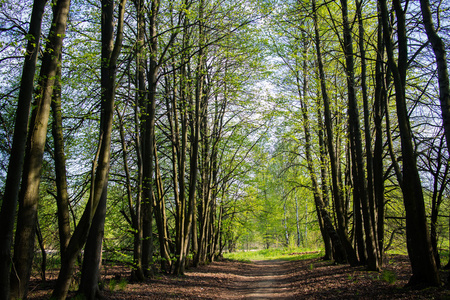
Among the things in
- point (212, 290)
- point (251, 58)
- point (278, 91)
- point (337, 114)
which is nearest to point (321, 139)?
point (337, 114)

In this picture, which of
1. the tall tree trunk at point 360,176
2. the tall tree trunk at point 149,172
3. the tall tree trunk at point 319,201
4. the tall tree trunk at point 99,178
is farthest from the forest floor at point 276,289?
the tall tree trunk at point 319,201

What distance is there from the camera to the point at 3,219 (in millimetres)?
4367

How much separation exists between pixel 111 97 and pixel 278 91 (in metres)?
11.0

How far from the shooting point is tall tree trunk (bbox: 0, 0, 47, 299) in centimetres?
432

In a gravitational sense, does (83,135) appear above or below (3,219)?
above

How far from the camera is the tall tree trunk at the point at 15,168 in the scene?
4.32 metres

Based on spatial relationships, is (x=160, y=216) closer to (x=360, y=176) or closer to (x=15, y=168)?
(x=360, y=176)

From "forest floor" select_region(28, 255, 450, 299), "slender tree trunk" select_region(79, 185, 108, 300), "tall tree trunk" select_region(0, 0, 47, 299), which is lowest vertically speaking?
"forest floor" select_region(28, 255, 450, 299)

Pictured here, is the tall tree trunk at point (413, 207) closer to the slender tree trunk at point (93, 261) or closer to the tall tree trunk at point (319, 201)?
the slender tree trunk at point (93, 261)

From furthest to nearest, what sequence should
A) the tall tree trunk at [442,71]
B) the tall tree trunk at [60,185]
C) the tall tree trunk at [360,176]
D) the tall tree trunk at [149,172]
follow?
the tall tree trunk at [149,172] < the tall tree trunk at [360,176] < the tall tree trunk at [60,185] < the tall tree trunk at [442,71]

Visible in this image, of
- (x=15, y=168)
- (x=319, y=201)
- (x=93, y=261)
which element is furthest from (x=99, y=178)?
(x=319, y=201)

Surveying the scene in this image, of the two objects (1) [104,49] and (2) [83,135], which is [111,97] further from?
(2) [83,135]

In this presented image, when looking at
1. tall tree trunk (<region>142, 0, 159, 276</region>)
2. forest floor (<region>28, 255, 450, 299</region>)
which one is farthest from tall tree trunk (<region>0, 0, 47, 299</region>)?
tall tree trunk (<region>142, 0, 159, 276</region>)

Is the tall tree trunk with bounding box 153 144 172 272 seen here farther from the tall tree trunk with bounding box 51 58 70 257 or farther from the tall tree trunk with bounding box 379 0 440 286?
the tall tree trunk with bounding box 379 0 440 286
